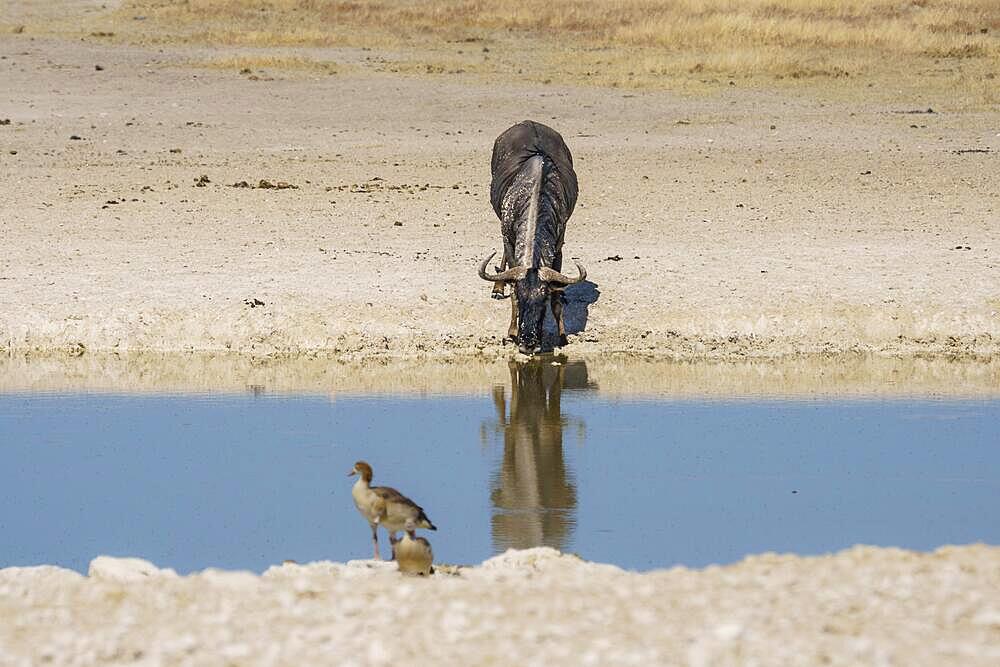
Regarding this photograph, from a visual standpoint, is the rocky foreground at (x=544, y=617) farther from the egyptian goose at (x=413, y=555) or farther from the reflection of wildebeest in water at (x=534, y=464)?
the reflection of wildebeest in water at (x=534, y=464)

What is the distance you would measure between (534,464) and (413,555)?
3.28 m

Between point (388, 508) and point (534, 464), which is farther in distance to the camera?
point (534, 464)

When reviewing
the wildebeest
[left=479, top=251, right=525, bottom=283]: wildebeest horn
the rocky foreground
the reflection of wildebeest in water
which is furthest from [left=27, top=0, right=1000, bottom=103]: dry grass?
the rocky foreground

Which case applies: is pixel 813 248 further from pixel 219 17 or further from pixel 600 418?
pixel 219 17

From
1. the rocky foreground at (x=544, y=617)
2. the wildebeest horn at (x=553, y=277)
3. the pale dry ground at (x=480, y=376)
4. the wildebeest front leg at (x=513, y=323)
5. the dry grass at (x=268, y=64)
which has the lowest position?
the rocky foreground at (x=544, y=617)

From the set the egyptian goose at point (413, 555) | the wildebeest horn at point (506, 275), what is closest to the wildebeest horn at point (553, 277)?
the wildebeest horn at point (506, 275)

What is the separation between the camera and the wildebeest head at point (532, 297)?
1333cm

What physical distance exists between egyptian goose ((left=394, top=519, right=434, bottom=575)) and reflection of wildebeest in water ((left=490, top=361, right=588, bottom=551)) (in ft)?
4.70

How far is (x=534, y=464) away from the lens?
10.6 meters

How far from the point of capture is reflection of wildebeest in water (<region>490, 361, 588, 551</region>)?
9156 millimetres

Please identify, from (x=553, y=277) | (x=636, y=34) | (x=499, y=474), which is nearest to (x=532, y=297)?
(x=553, y=277)

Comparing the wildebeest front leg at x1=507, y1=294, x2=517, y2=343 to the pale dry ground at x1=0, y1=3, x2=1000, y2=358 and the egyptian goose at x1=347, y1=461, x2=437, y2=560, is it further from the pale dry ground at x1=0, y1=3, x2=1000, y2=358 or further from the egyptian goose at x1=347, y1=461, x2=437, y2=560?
the egyptian goose at x1=347, y1=461, x2=437, y2=560

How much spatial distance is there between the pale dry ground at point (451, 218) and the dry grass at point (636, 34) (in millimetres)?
1934

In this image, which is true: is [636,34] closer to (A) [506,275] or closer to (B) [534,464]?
(A) [506,275]
